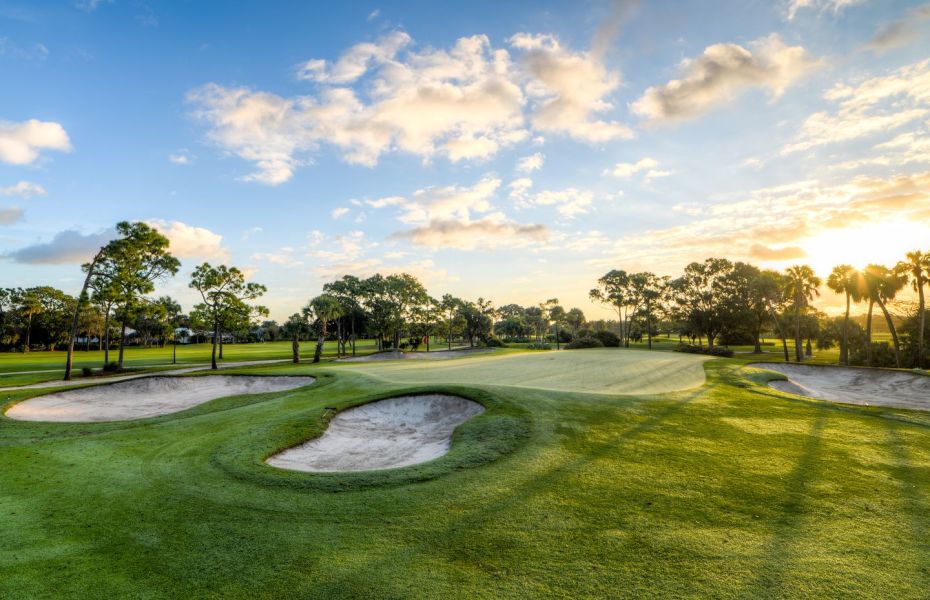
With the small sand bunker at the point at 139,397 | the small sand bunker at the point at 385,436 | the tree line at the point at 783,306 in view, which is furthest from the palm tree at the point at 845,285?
the small sand bunker at the point at 139,397

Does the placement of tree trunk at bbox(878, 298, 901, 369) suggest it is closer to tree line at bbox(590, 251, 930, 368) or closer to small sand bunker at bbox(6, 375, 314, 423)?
tree line at bbox(590, 251, 930, 368)

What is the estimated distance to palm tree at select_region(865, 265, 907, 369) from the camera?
135ft

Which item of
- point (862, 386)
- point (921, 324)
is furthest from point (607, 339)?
point (862, 386)

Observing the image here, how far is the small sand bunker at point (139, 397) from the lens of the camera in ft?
62.3

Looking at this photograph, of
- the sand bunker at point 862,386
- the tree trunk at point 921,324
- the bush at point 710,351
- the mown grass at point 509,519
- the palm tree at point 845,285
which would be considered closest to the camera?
the mown grass at point 509,519

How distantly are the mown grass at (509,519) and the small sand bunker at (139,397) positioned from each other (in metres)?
9.05

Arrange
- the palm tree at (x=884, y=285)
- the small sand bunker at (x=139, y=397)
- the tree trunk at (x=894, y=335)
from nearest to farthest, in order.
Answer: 1. the small sand bunker at (x=139, y=397)
2. the tree trunk at (x=894, y=335)
3. the palm tree at (x=884, y=285)

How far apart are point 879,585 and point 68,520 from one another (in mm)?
11945

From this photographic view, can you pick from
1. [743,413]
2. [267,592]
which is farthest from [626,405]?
[267,592]

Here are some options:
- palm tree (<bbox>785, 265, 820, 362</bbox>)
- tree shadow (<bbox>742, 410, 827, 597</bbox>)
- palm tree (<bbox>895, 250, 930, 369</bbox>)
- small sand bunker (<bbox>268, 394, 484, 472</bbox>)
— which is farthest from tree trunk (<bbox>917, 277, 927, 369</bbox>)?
small sand bunker (<bbox>268, 394, 484, 472</bbox>)

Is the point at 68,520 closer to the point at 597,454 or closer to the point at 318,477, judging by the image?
the point at 318,477

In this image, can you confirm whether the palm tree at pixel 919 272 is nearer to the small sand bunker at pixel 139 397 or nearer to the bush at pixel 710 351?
the bush at pixel 710 351

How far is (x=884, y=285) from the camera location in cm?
4231

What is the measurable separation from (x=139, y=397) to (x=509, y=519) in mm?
26626
